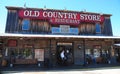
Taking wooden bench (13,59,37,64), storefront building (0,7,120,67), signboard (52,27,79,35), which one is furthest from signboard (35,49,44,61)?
signboard (52,27,79,35)

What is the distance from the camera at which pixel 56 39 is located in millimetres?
19250

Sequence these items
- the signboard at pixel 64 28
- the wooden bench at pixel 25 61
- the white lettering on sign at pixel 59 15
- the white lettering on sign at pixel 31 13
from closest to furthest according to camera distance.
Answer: the wooden bench at pixel 25 61, the white lettering on sign at pixel 31 13, the white lettering on sign at pixel 59 15, the signboard at pixel 64 28

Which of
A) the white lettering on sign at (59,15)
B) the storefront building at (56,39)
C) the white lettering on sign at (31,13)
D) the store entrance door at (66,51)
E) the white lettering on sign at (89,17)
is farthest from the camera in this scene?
the white lettering on sign at (89,17)

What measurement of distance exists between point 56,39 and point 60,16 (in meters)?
2.92

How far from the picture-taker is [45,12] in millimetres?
20484

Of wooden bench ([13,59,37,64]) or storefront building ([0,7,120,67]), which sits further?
storefront building ([0,7,120,67])

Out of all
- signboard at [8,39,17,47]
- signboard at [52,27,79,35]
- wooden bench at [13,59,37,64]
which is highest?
signboard at [52,27,79,35]

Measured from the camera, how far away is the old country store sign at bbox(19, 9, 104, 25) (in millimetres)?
19995

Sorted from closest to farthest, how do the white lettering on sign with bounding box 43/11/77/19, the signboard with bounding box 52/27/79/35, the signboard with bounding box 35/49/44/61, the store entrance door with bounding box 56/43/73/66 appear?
the signboard with bounding box 35/49/44/61
the store entrance door with bounding box 56/43/73/66
the signboard with bounding box 52/27/79/35
the white lettering on sign with bounding box 43/11/77/19

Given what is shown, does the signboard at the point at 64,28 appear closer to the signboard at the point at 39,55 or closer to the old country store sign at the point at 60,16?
the old country store sign at the point at 60,16

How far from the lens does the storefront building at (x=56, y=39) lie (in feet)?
61.1

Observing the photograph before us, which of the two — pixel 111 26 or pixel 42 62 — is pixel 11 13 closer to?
pixel 42 62

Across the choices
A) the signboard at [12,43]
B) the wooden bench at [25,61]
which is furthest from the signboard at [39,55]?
the signboard at [12,43]

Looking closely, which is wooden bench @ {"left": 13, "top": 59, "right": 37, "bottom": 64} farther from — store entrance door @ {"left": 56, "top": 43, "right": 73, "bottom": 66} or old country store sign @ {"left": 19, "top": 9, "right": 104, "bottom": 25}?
old country store sign @ {"left": 19, "top": 9, "right": 104, "bottom": 25}
